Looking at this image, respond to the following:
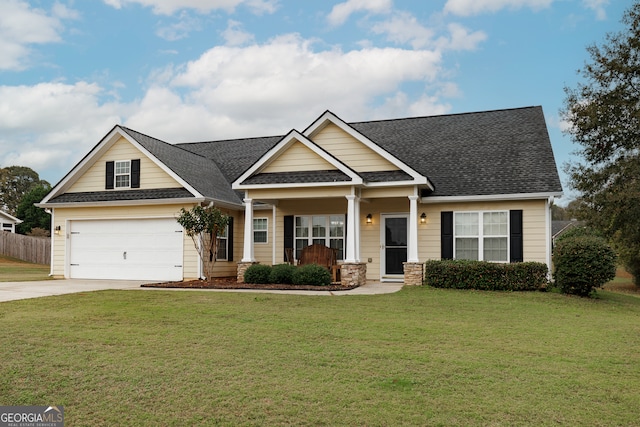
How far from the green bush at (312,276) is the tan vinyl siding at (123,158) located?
580 cm

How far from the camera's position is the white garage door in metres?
17.6

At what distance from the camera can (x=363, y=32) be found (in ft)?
62.2

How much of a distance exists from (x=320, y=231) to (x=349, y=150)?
3002 mm

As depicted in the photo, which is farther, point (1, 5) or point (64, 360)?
point (1, 5)

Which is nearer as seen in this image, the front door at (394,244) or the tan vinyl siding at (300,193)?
the tan vinyl siding at (300,193)

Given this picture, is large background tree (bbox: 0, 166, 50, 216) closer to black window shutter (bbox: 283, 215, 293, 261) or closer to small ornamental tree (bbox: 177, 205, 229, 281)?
small ornamental tree (bbox: 177, 205, 229, 281)

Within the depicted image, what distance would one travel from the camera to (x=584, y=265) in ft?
43.5

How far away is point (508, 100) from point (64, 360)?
23.4m

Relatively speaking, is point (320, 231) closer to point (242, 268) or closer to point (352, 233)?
point (352, 233)

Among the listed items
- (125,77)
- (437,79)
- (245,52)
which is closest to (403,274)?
(437,79)

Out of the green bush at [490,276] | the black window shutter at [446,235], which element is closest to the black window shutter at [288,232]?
the black window shutter at [446,235]

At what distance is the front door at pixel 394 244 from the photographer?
55.9 feet

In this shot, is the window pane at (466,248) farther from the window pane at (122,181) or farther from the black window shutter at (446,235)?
the window pane at (122,181)

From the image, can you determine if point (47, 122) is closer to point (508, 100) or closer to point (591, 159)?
point (508, 100)
